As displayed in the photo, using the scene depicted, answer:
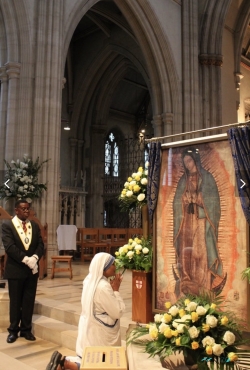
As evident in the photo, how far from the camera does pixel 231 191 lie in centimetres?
372

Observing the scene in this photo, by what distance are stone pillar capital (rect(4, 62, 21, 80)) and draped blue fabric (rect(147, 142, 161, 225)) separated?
6.59m

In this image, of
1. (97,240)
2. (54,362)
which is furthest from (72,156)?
(54,362)

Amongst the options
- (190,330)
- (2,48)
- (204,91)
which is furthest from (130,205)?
(204,91)

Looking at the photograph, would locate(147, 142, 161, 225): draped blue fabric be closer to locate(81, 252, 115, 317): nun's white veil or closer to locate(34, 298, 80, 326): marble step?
locate(81, 252, 115, 317): nun's white veil

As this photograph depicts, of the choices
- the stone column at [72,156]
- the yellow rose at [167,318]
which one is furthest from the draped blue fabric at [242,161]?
the stone column at [72,156]

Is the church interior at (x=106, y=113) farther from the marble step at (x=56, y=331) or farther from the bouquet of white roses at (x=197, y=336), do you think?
the bouquet of white roses at (x=197, y=336)

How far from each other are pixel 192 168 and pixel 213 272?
3.45 feet

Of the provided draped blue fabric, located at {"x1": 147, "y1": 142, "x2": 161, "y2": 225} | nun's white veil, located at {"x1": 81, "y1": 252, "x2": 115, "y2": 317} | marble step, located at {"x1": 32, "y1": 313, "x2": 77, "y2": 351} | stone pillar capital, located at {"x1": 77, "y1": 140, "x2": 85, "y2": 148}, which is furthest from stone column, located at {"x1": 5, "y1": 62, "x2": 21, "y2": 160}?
stone pillar capital, located at {"x1": 77, "y1": 140, "x2": 85, "y2": 148}

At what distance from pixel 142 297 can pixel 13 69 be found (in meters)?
7.34

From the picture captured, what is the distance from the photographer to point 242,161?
3574 millimetres

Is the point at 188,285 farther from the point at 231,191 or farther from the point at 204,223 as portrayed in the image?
the point at 231,191

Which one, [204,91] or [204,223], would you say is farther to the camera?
[204,91]

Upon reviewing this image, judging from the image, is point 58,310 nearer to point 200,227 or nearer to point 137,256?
point 137,256

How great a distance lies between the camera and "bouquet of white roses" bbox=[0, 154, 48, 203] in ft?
29.2
